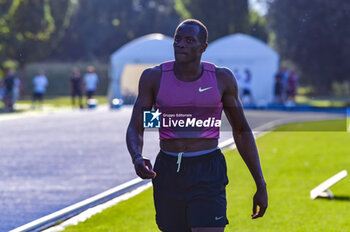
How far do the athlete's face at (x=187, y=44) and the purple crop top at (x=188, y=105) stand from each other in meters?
0.12

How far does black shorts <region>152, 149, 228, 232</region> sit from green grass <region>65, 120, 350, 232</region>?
308 cm

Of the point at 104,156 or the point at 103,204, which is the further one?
the point at 104,156

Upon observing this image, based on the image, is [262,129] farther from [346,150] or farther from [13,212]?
[13,212]

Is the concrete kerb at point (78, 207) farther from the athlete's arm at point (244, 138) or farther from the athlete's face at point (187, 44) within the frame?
the athlete's face at point (187, 44)

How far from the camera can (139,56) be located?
3803 centimetres

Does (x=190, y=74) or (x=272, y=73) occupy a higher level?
(x=190, y=74)

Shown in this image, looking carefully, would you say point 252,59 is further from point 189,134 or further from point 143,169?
point 143,169

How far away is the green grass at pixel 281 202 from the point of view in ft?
24.3

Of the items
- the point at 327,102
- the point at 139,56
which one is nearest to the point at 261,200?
the point at 139,56

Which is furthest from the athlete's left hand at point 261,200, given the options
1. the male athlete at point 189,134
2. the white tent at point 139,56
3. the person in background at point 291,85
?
the white tent at point 139,56

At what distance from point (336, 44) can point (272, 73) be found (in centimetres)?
949

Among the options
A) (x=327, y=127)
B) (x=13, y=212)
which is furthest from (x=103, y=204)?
(x=327, y=127)

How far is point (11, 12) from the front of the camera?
Answer: 1567 inches

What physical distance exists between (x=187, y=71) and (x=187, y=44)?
163 millimetres
